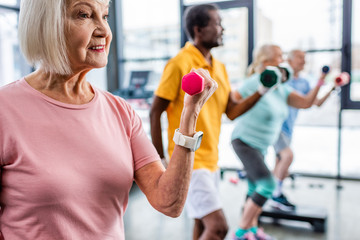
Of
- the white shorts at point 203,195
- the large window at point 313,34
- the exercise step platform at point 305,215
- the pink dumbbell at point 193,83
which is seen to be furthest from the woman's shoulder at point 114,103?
the large window at point 313,34

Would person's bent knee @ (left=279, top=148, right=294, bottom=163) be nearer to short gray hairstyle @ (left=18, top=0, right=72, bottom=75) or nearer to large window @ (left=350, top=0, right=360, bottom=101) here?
large window @ (left=350, top=0, right=360, bottom=101)

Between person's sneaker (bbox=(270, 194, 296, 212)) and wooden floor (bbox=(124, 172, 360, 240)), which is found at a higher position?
person's sneaker (bbox=(270, 194, 296, 212))

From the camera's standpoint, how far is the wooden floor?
2.72 m

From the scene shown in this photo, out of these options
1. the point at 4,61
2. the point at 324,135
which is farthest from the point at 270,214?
the point at 324,135

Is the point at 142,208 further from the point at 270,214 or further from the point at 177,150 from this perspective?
the point at 177,150

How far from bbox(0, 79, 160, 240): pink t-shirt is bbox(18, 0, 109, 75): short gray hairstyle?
0.09 m

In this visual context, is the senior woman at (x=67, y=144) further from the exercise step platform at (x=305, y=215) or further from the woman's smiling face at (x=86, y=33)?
the exercise step platform at (x=305, y=215)

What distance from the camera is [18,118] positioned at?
84cm

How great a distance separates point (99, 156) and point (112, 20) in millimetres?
4449

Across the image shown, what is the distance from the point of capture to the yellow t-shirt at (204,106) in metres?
1.74

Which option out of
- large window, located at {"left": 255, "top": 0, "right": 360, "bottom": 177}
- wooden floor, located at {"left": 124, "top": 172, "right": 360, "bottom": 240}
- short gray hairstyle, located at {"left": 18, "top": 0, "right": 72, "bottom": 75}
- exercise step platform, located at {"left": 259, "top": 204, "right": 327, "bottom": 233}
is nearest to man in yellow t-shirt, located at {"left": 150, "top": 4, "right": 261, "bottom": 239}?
short gray hairstyle, located at {"left": 18, "top": 0, "right": 72, "bottom": 75}

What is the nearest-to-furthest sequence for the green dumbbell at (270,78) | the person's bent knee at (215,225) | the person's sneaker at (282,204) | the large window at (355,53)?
the person's bent knee at (215,225), the green dumbbell at (270,78), the person's sneaker at (282,204), the large window at (355,53)

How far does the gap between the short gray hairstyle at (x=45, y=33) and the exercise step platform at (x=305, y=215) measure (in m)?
2.54

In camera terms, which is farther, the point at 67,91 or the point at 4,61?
the point at 4,61
